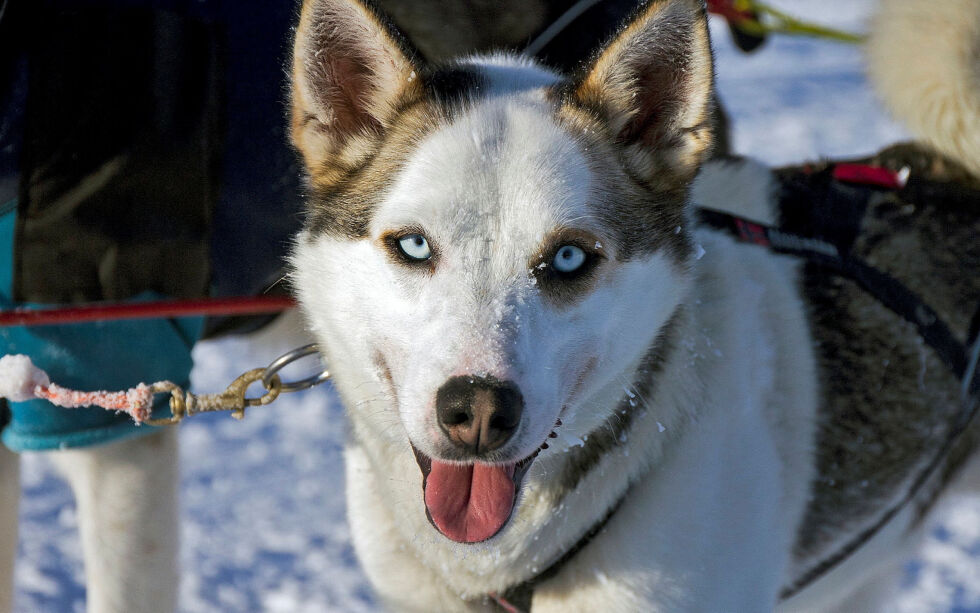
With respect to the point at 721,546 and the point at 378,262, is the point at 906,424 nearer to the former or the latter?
the point at 721,546

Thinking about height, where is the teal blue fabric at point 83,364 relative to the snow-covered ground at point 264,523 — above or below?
above

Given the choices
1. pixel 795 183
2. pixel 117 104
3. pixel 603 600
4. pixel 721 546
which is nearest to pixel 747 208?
pixel 795 183

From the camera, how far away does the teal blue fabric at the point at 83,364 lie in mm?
1961

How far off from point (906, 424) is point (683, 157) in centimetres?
84

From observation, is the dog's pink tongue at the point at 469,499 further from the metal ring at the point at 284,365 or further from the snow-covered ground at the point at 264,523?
the snow-covered ground at the point at 264,523

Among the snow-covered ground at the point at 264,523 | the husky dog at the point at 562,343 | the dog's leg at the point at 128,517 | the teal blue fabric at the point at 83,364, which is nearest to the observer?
the husky dog at the point at 562,343

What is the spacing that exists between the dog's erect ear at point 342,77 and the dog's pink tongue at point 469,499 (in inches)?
23.8

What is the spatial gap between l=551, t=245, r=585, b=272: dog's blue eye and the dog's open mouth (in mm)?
247

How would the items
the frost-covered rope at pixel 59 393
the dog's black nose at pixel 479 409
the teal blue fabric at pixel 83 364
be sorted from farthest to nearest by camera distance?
1. the teal blue fabric at pixel 83 364
2. the frost-covered rope at pixel 59 393
3. the dog's black nose at pixel 479 409

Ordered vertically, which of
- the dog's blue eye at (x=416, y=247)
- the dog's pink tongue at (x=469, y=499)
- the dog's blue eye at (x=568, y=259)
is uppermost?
the dog's blue eye at (x=416, y=247)

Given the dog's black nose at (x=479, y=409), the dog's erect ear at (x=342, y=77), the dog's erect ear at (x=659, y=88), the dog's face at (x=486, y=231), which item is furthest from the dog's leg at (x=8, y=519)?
the dog's erect ear at (x=659, y=88)

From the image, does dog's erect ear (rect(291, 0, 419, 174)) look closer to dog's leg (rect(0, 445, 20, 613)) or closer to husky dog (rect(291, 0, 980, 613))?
husky dog (rect(291, 0, 980, 613))

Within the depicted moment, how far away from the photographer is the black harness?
198 centimetres

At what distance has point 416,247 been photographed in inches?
58.1
